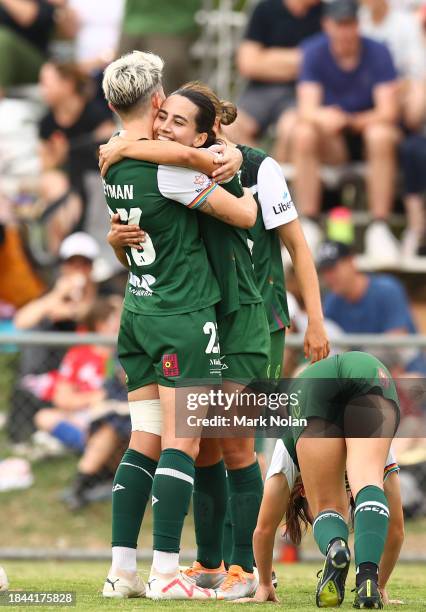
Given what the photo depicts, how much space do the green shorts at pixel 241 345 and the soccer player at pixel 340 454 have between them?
1.15 ft

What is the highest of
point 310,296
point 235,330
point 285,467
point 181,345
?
point 310,296

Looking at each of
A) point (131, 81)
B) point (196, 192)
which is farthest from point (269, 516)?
point (131, 81)

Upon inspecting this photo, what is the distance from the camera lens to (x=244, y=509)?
18.5ft

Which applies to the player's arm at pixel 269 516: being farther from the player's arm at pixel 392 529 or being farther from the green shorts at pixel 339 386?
the player's arm at pixel 392 529

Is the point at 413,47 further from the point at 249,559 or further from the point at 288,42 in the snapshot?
the point at 249,559

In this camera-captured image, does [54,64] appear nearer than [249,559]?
No

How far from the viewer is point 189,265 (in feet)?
18.0

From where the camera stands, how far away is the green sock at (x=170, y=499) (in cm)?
530

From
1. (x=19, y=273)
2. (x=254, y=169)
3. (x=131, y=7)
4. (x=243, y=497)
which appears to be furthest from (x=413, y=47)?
(x=243, y=497)

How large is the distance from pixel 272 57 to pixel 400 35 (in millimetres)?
1246

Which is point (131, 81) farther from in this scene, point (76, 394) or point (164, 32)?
point (164, 32)

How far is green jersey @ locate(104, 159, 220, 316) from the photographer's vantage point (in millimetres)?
5406

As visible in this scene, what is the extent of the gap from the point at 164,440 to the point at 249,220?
0.99 meters

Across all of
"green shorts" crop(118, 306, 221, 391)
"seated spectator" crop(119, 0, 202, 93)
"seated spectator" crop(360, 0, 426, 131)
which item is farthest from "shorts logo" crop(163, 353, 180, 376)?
"seated spectator" crop(119, 0, 202, 93)
